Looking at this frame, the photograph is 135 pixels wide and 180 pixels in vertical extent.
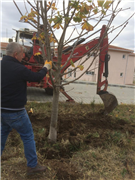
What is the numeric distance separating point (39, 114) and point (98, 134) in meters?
1.79

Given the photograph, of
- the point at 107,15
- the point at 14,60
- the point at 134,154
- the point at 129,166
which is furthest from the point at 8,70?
the point at 134,154

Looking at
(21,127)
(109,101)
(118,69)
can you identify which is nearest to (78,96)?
(109,101)

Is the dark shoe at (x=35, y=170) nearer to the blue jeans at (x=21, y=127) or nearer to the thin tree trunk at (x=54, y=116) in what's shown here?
the blue jeans at (x=21, y=127)

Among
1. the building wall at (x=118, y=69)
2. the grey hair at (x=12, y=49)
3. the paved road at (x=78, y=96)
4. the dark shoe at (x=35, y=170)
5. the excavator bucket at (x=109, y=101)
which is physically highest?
the building wall at (x=118, y=69)

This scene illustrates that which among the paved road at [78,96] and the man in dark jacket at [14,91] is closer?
the man in dark jacket at [14,91]

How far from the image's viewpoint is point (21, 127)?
6.47ft

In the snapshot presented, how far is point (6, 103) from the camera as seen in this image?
1.88 metres

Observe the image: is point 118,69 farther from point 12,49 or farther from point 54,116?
point 12,49

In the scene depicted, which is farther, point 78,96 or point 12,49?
point 78,96

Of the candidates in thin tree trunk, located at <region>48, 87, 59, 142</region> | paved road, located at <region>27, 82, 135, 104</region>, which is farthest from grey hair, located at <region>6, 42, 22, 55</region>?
paved road, located at <region>27, 82, 135, 104</region>

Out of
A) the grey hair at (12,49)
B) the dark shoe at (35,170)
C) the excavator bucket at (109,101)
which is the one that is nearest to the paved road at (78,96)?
the excavator bucket at (109,101)

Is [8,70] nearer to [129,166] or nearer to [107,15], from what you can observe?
[107,15]

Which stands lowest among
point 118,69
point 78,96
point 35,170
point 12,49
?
point 35,170

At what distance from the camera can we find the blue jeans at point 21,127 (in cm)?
192
